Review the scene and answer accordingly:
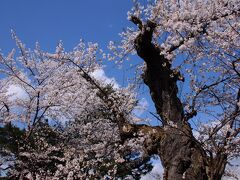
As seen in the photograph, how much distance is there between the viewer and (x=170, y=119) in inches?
283

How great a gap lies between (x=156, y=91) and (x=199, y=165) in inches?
68.7

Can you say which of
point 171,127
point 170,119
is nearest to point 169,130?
point 171,127

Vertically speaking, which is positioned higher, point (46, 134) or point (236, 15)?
point (46, 134)

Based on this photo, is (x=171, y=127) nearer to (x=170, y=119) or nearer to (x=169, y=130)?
(x=169, y=130)

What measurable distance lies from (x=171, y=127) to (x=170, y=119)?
0.41 m

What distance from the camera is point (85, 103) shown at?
1409 centimetres

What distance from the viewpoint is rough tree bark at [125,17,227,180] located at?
656 centimetres

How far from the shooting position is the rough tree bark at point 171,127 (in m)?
6.56

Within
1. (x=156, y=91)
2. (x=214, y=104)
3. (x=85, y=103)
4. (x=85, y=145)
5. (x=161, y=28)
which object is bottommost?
(x=156, y=91)

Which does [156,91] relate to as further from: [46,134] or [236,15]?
[46,134]

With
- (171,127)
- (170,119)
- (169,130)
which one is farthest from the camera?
(170,119)

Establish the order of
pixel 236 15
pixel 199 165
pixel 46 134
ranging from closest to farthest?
pixel 199 165, pixel 236 15, pixel 46 134

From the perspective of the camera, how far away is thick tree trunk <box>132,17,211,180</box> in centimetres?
662

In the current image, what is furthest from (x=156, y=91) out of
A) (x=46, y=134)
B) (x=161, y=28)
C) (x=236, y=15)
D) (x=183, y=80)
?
(x=46, y=134)
